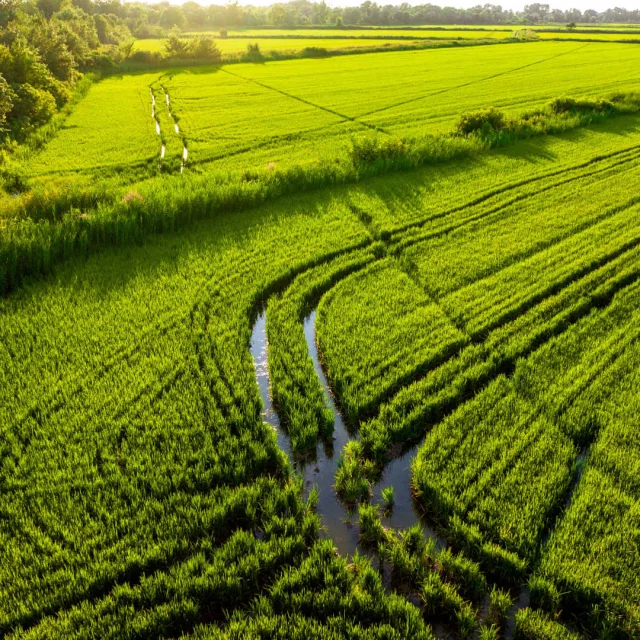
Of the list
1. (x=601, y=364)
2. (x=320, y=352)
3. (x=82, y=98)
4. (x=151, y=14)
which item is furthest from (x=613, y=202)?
(x=151, y=14)

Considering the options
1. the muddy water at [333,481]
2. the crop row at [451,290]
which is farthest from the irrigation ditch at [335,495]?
the crop row at [451,290]

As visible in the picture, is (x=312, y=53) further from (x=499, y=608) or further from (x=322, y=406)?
(x=499, y=608)

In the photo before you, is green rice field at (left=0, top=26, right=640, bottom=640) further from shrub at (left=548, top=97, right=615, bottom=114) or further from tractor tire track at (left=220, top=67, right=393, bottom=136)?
shrub at (left=548, top=97, right=615, bottom=114)

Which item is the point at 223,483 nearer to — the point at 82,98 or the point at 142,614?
the point at 142,614

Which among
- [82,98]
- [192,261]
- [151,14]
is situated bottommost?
[192,261]

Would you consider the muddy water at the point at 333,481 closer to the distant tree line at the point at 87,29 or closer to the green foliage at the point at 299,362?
the green foliage at the point at 299,362

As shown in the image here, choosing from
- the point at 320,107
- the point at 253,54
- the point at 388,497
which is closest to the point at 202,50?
the point at 253,54
